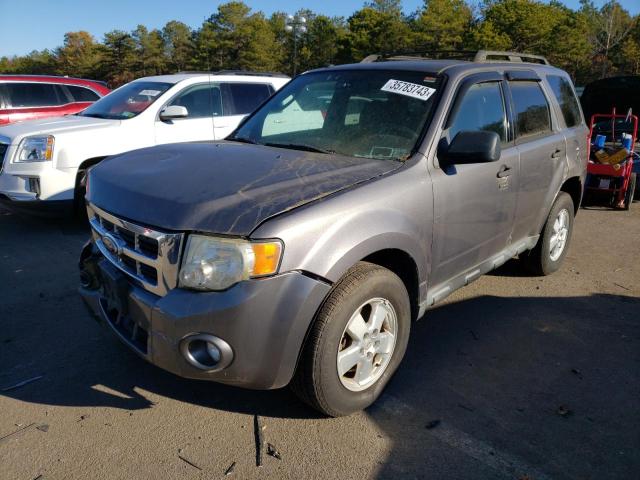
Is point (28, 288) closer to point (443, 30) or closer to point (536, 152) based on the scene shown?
point (536, 152)

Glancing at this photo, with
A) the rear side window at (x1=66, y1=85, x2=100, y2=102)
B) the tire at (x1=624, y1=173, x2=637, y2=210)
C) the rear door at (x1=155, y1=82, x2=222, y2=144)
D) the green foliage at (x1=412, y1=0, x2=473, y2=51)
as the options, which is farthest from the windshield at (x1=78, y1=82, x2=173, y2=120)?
the green foliage at (x1=412, y1=0, x2=473, y2=51)

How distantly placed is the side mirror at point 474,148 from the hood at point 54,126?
15.4 ft

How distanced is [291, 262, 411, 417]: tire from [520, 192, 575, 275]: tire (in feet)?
7.56

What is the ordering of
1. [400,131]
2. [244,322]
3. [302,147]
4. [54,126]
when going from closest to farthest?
[244,322]
[400,131]
[302,147]
[54,126]

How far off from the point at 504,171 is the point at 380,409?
1.85 metres

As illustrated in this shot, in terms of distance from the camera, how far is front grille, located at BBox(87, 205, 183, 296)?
229 centimetres

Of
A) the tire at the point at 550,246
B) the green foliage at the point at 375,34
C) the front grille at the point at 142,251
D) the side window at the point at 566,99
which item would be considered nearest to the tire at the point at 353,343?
the front grille at the point at 142,251

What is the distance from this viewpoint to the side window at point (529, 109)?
394cm

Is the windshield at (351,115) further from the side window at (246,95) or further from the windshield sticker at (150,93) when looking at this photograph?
the side window at (246,95)

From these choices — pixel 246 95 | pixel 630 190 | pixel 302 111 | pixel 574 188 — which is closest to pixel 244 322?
pixel 302 111

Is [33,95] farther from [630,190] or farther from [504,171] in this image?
[630,190]

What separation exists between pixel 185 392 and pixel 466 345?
6.25ft

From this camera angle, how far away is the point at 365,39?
58.1 meters

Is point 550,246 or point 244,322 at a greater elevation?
point 244,322
